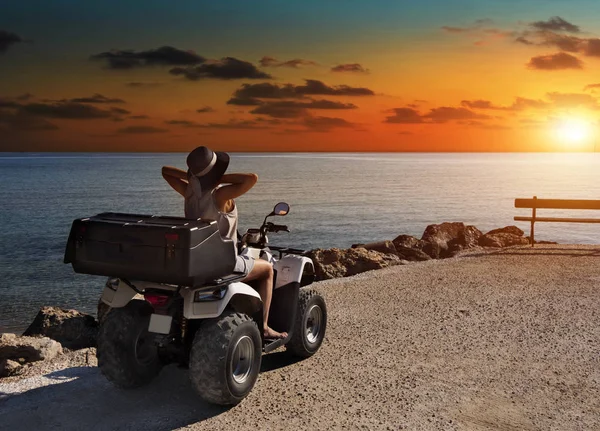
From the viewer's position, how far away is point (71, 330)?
11.6 metres

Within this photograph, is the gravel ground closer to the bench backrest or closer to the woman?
the woman

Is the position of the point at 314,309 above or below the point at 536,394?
above

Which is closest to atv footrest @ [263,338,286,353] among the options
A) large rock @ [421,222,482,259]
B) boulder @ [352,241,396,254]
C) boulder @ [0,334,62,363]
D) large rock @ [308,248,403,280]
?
boulder @ [0,334,62,363]

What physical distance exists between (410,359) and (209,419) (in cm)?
271

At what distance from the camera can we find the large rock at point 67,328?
37.0 feet

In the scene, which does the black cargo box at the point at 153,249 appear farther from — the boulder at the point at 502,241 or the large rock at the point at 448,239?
the boulder at the point at 502,241

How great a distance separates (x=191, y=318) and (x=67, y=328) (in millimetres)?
6505

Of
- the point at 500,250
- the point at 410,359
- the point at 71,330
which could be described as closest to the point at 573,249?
the point at 500,250

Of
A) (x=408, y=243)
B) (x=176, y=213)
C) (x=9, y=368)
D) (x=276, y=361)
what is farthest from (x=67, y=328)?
(x=176, y=213)

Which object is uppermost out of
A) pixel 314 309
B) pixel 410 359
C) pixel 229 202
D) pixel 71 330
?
pixel 229 202

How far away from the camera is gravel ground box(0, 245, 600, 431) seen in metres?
6.02

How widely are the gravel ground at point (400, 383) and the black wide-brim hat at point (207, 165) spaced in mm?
2041

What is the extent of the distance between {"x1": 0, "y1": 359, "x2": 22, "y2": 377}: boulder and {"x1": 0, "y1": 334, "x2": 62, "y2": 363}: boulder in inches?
19.9

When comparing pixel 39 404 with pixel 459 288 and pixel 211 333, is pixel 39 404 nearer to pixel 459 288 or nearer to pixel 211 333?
pixel 211 333
